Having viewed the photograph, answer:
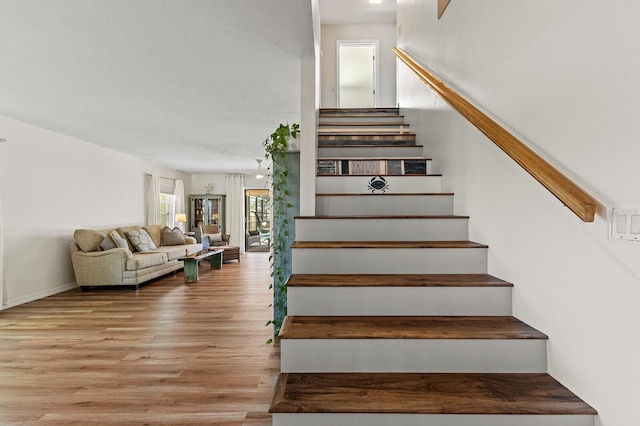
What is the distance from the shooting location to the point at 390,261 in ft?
7.09

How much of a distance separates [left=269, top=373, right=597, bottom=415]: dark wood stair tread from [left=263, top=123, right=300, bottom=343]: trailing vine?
5.08 ft

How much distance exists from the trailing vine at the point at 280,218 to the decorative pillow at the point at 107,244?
13.4 ft

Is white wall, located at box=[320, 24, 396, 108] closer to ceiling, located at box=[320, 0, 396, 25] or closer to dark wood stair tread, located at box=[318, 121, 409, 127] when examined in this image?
ceiling, located at box=[320, 0, 396, 25]

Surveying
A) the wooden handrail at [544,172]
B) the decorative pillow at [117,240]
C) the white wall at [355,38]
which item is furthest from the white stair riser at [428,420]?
the white wall at [355,38]

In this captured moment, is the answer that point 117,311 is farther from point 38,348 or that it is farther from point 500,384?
point 500,384

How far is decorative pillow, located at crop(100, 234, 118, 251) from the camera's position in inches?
229

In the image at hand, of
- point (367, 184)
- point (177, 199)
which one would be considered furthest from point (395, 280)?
point (177, 199)

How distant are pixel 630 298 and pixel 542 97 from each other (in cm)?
89

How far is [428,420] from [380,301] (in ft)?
2.11

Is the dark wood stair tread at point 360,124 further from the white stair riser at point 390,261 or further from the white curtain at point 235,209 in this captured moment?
the white curtain at point 235,209

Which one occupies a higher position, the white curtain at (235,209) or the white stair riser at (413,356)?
the white curtain at (235,209)

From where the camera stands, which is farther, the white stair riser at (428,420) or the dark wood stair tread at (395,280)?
the dark wood stair tread at (395,280)

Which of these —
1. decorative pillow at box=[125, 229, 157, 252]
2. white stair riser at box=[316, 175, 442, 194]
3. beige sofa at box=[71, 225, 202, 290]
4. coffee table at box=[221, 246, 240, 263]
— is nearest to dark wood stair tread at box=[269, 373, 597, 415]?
white stair riser at box=[316, 175, 442, 194]

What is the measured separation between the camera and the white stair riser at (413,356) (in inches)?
62.2
